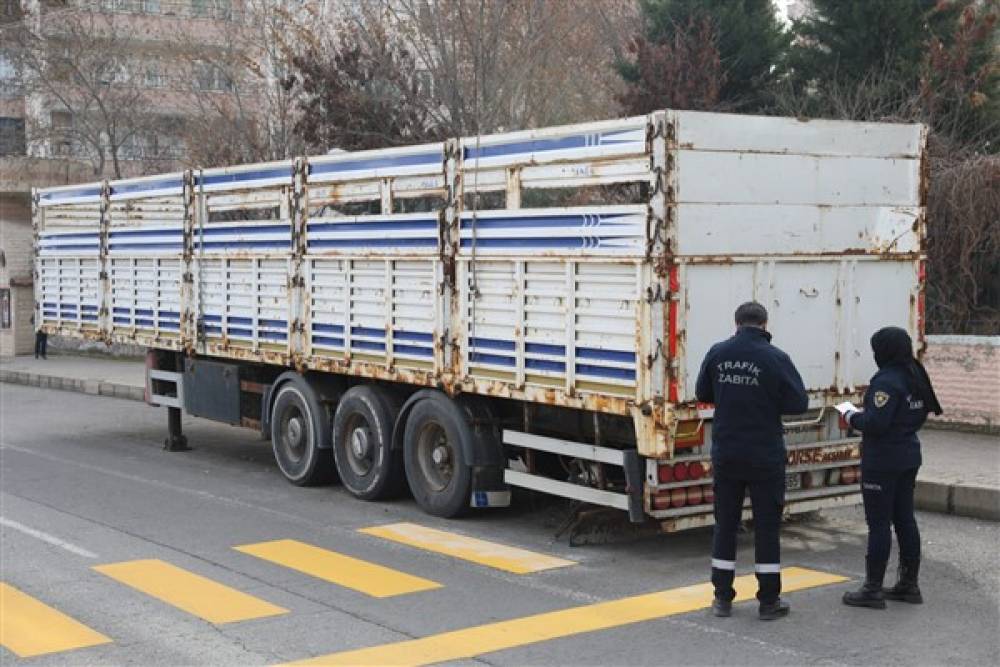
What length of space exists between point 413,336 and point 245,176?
3351 millimetres

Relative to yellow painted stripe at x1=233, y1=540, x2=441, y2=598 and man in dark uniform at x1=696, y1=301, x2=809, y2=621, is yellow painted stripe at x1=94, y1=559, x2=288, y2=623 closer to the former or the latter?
yellow painted stripe at x1=233, y1=540, x2=441, y2=598

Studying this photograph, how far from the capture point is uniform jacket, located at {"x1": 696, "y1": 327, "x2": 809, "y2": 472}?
7434mm

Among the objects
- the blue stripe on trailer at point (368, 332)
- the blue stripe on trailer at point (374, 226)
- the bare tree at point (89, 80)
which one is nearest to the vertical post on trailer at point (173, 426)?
the blue stripe on trailer at point (374, 226)

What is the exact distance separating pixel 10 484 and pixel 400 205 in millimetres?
4930

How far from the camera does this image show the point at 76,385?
81.8ft

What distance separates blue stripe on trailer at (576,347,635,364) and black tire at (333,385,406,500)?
2.71 meters

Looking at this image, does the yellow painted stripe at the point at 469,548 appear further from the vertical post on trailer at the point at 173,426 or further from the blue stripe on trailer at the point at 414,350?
the vertical post on trailer at the point at 173,426

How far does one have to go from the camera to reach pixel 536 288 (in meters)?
9.55

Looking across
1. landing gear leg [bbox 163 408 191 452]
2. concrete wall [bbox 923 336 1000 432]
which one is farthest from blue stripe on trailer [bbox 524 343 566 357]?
landing gear leg [bbox 163 408 191 452]

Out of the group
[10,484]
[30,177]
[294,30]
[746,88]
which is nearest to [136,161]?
[30,177]

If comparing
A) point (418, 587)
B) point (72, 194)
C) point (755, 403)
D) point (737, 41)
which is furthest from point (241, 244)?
point (737, 41)

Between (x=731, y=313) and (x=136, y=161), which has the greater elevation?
(x=136, y=161)

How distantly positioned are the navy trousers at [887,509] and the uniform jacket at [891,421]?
0.24 ft

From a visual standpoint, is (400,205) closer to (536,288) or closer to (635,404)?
(536,288)
